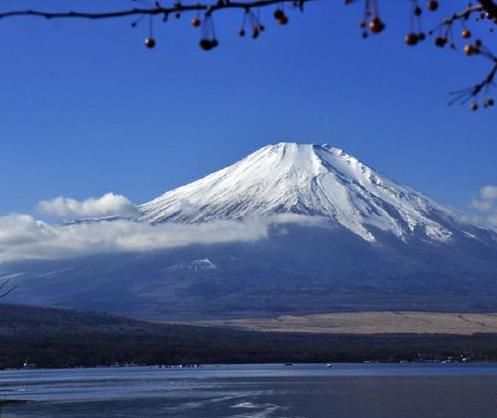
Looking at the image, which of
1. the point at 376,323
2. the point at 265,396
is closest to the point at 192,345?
the point at 376,323

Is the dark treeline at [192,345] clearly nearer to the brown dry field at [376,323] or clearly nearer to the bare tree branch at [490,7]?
the brown dry field at [376,323]

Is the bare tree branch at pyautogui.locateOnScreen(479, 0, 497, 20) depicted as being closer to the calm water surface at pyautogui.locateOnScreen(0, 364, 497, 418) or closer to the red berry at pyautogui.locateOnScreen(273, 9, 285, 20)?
the red berry at pyautogui.locateOnScreen(273, 9, 285, 20)

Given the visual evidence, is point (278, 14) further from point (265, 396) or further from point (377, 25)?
point (265, 396)

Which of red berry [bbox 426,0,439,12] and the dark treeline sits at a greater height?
the dark treeline

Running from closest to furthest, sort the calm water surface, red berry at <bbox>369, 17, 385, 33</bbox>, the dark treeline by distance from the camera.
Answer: red berry at <bbox>369, 17, 385, 33</bbox>
the calm water surface
the dark treeline

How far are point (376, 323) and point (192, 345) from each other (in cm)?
4678

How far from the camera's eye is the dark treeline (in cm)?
10531

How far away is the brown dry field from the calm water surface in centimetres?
6658

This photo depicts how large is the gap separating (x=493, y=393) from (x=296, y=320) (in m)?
111

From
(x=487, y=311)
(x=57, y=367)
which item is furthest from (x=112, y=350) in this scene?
(x=487, y=311)

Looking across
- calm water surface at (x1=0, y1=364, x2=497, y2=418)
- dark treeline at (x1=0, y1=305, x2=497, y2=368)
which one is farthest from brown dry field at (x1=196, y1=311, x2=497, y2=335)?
calm water surface at (x1=0, y1=364, x2=497, y2=418)

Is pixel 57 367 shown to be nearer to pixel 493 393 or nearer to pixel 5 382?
pixel 5 382

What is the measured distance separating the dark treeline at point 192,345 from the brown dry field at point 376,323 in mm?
12070

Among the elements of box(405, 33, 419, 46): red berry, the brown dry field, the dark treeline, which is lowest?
box(405, 33, 419, 46): red berry
